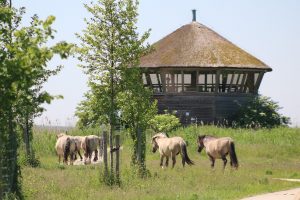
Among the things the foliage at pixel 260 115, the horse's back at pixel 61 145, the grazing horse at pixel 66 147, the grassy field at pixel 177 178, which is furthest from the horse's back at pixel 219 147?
the foliage at pixel 260 115

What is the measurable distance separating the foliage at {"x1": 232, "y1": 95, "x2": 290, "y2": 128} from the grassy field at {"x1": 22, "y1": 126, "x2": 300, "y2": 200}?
10627 mm

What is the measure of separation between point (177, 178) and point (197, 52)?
27.6m

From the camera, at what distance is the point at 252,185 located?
71.9 ft

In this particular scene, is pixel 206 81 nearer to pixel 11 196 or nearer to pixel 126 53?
pixel 126 53

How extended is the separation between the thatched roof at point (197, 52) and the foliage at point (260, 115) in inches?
112

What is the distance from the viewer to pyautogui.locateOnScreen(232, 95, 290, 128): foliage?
49.3 m

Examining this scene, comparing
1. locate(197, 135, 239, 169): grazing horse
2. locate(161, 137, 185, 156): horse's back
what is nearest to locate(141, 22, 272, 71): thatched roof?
locate(197, 135, 239, 169): grazing horse

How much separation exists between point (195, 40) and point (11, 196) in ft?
122

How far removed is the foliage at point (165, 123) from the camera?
43.8 metres

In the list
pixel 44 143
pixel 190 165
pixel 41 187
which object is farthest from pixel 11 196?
pixel 44 143

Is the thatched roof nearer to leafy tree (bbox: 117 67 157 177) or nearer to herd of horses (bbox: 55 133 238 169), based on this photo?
herd of horses (bbox: 55 133 238 169)

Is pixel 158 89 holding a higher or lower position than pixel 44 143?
higher

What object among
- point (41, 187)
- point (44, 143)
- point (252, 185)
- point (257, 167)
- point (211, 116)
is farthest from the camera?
point (211, 116)

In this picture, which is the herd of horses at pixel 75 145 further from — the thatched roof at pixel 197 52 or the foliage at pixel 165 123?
the thatched roof at pixel 197 52
